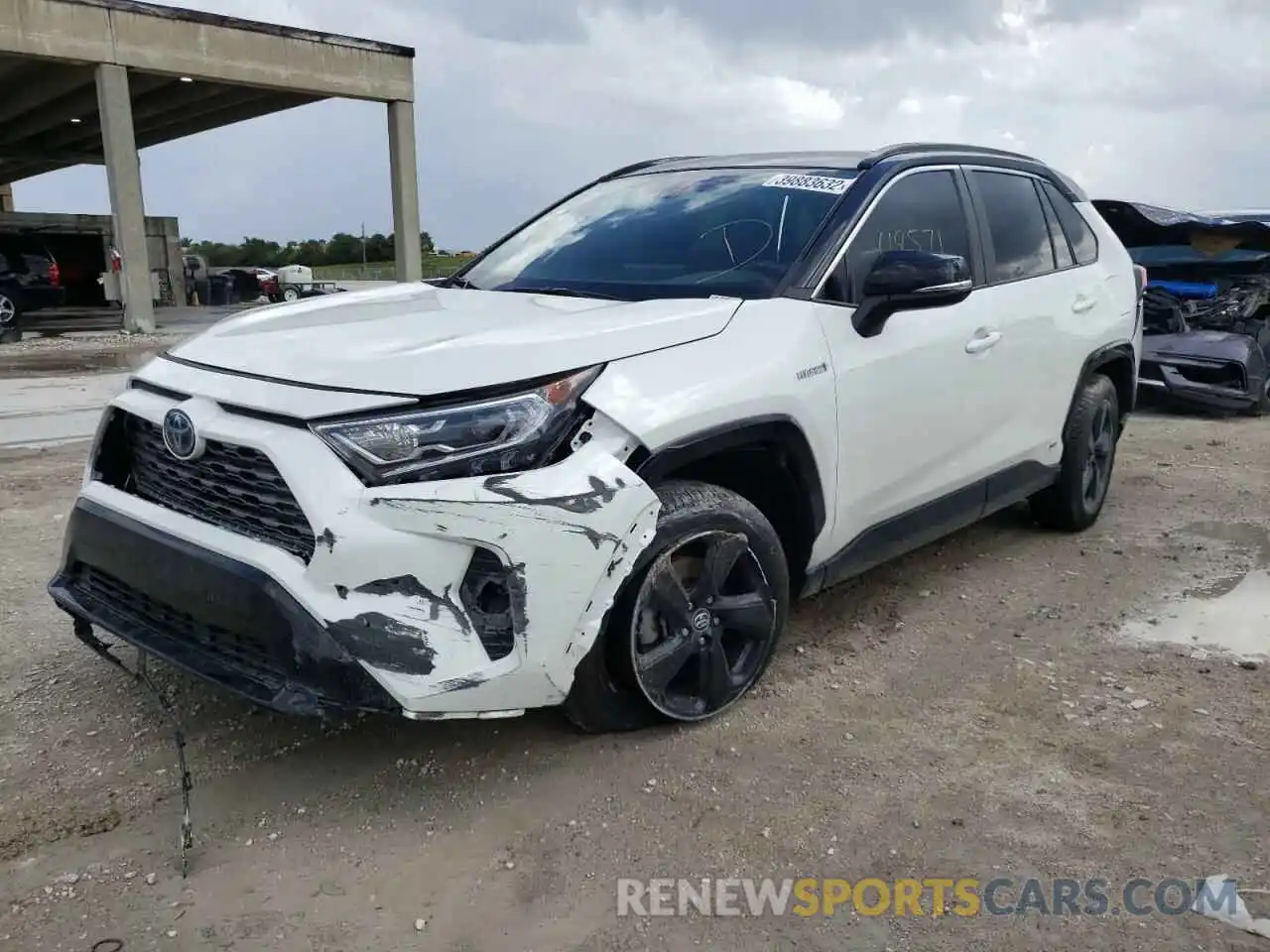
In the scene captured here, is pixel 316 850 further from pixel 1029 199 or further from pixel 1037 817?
pixel 1029 199

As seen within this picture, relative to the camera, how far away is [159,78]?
2008 cm

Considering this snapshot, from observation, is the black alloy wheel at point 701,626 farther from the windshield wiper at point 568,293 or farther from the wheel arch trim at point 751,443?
the windshield wiper at point 568,293

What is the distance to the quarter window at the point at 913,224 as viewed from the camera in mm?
3500

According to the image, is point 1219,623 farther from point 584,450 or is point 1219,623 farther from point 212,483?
point 212,483

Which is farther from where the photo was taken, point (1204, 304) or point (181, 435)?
point (1204, 304)

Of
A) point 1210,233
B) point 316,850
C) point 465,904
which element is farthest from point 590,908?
point 1210,233

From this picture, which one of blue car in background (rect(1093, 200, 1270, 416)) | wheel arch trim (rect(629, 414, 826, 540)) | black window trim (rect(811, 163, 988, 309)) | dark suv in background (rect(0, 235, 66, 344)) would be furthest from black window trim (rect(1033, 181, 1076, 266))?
dark suv in background (rect(0, 235, 66, 344))

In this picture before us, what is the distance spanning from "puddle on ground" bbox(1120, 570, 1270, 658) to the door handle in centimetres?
119

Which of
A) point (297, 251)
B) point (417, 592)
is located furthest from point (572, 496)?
point (297, 251)

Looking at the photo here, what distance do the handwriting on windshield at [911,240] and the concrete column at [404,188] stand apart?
19170 mm

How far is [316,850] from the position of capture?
255 cm

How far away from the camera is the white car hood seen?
2535 millimetres

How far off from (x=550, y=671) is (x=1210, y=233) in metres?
8.81

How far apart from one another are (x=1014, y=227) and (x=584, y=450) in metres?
2.71
